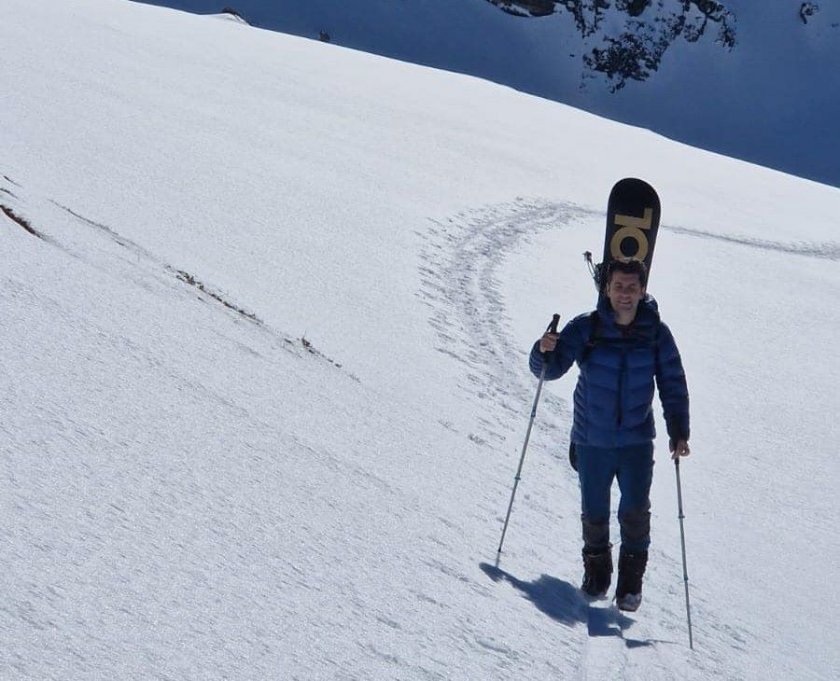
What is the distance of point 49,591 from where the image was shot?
8.32ft

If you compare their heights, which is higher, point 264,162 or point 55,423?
point 264,162

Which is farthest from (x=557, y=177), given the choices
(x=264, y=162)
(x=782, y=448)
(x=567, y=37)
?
(x=567, y=37)

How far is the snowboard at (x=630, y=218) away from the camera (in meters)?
6.38

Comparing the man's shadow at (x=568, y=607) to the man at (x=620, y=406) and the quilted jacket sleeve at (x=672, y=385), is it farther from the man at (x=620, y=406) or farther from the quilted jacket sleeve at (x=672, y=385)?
the quilted jacket sleeve at (x=672, y=385)

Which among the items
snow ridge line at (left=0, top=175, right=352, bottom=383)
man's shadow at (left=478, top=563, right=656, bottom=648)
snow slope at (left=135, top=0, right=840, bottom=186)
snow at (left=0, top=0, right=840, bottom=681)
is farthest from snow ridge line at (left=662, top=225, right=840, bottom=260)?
snow slope at (left=135, top=0, right=840, bottom=186)

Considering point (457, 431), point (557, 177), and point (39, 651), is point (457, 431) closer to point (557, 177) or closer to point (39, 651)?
point (39, 651)

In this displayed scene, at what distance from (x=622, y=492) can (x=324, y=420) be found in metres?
1.31

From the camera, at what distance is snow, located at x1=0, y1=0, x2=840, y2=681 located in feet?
9.53

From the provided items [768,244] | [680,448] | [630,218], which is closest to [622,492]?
[680,448]

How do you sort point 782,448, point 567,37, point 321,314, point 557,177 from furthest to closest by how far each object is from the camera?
point 567,37 → point 557,177 → point 782,448 → point 321,314

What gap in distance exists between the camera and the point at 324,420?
4.88 m

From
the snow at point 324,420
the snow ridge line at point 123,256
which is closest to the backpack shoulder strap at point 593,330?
the snow at point 324,420

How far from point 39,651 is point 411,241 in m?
9.11

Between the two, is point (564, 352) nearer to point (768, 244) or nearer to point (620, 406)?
point (620, 406)
